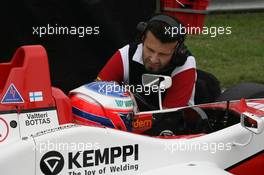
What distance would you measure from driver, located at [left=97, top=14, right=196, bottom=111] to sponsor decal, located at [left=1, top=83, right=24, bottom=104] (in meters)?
0.85

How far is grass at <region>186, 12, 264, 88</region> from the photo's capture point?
695cm

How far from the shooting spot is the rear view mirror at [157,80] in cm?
304

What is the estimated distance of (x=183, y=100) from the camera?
347 cm

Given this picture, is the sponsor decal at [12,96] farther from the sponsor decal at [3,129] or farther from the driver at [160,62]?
the driver at [160,62]

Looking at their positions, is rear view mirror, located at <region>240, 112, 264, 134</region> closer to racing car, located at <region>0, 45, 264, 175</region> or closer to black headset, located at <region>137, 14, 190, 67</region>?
racing car, located at <region>0, 45, 264, 175</region>

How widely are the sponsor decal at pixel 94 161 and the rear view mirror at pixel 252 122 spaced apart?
20.9 inches

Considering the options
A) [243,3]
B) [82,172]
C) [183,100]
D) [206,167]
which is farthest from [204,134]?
[243,3]

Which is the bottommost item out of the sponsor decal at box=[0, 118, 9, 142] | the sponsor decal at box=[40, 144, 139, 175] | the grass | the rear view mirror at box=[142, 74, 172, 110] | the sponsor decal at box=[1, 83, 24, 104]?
the grass
